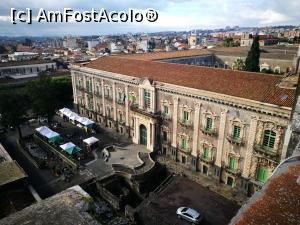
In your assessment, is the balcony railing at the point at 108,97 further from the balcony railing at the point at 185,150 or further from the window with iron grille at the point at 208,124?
the window with iron grille at the point at 208,124

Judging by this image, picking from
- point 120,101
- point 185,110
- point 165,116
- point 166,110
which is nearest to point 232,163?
point 185,110

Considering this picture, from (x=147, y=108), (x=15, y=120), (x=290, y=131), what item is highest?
(x=290, y=131)

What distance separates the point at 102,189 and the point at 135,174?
4914 mm

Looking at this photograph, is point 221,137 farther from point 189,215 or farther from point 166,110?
point 189,215

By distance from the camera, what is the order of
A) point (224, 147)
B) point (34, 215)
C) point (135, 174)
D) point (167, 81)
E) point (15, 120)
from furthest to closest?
point (15, 120) → point (167, 81) → point (135, 174) → point (224, 147) → point (34, 215)

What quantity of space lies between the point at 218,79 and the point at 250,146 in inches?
417

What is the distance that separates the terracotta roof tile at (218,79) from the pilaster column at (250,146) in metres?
2.81

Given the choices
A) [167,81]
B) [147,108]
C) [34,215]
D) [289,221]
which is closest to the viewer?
[289,221]

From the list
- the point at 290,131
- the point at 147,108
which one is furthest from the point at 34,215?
the point at 290,131

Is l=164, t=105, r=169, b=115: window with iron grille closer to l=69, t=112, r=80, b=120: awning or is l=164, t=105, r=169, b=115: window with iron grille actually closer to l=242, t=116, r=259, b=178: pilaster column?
l=242, t=116, r=259, b=178: pilaster column

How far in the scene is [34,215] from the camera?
25.7 metres

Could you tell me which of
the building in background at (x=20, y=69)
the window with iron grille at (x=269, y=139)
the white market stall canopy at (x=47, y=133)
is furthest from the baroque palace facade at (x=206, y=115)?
the building in background at (x=20, y=69)

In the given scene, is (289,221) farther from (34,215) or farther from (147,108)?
(147,108)

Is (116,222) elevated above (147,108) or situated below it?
below
